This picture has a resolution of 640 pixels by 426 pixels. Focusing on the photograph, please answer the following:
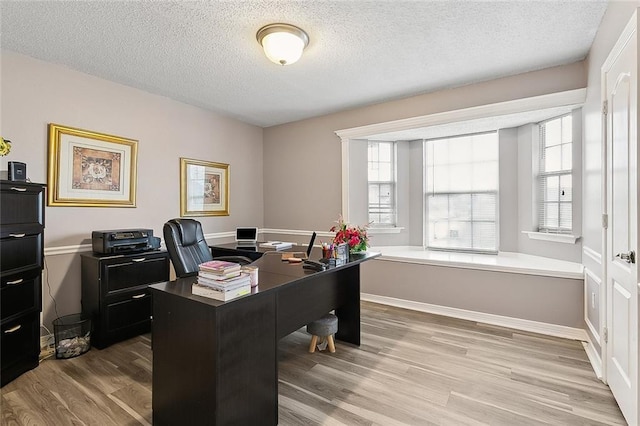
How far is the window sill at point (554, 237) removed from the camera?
320 centimetres

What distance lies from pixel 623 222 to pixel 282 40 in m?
2.55

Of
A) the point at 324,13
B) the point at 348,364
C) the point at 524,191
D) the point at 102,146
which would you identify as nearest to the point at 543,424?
the point at 348,364

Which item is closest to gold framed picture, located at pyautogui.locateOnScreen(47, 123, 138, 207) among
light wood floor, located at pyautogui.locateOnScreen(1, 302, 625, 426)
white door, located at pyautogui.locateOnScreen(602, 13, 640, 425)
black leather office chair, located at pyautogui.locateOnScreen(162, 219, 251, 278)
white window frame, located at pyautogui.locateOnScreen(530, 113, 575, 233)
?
black leather office chair, located at pyautogui.locateOnScreen(162, 219, 251, 278)

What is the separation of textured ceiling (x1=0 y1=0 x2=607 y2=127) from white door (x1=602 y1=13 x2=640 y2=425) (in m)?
0.67

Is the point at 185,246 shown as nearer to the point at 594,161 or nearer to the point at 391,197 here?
the point at 391,197

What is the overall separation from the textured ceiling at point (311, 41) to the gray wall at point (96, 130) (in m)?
0.18

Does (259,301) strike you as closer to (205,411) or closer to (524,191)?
(205,411)

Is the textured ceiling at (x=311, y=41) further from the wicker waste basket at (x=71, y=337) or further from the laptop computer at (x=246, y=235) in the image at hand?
the wicker waste basket at (x=71, y=337)

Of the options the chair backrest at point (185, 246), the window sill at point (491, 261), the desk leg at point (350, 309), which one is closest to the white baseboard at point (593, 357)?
the window sill at point (491, 261)

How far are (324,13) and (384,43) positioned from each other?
2.13 feet

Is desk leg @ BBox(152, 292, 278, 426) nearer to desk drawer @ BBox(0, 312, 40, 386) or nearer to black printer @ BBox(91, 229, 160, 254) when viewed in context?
desk drawer @ BBox(0, 312, 40, 386)

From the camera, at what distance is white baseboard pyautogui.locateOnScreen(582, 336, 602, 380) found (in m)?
2.34

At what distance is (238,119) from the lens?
15.6 ft

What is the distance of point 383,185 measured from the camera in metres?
A: 4.59
